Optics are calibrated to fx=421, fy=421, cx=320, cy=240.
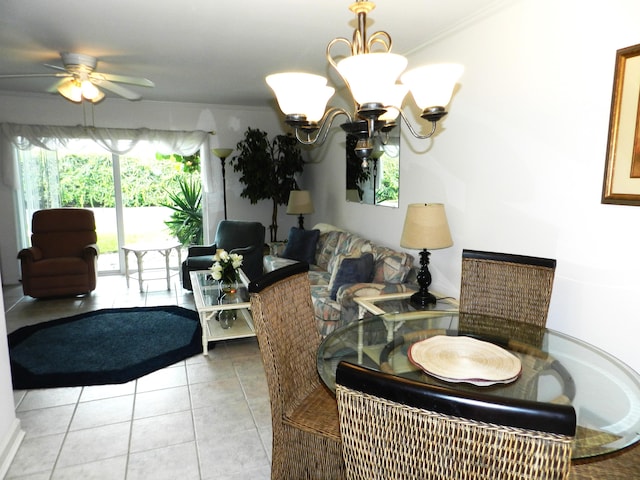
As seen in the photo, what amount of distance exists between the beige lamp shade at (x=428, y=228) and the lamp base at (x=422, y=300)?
1.26ft

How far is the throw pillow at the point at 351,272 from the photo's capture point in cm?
330

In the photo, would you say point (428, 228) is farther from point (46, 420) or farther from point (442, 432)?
point (46, 420)

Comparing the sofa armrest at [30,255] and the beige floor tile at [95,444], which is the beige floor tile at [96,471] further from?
the sofa armrest at [30,255]

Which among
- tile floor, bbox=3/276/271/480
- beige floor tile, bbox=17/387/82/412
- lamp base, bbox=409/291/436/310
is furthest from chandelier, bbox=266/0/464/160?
beige floor tile, bbox=17/387/82/412

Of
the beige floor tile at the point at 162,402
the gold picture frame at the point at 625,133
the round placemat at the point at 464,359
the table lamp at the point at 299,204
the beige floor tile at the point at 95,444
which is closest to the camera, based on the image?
the round placemat at the point at 464,359

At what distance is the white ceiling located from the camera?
2457 mm

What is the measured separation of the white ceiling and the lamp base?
1.80m

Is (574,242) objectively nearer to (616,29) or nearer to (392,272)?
(616,29)

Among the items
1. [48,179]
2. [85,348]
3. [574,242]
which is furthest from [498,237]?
[48,179]

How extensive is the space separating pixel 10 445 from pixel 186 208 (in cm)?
434

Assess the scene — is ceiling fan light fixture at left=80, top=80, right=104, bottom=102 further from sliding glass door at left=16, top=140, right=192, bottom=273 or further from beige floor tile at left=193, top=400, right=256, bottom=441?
sliding glass door at left=16, top=140, right=192, bottom=273

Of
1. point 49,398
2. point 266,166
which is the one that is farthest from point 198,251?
point 49,398

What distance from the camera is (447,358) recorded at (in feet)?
5.32

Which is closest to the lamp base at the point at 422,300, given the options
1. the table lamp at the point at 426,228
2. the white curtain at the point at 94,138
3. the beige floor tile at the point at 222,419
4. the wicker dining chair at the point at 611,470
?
the table lamp at the point at 426,228
